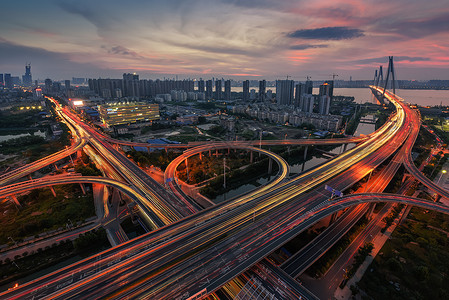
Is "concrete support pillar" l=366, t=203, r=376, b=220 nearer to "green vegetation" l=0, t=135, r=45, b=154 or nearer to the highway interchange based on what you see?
the highway interchange

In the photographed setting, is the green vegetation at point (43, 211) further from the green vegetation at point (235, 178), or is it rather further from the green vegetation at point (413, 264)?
the green vegetation at point (413, 264)

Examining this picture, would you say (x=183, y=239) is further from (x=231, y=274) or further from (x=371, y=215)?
(x=371, y=215)

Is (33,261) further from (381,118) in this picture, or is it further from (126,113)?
(381,118)

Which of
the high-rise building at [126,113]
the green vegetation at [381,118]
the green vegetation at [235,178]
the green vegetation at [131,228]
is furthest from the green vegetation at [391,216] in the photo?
the high-rise building at [126,113]

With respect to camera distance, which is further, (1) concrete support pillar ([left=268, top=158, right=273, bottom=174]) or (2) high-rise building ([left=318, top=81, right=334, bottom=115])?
(2) high-rise building ([left=318, top=81, right=334, bottom=115])

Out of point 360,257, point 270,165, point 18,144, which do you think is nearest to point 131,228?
point 360,257

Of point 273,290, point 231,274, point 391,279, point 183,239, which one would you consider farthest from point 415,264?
point 183,239

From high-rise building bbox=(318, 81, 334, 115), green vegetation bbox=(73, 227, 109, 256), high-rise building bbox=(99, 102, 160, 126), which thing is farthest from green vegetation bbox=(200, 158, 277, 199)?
high-rise building bbox=(318, 81, 334, 115)
